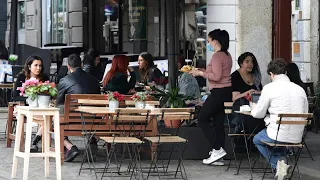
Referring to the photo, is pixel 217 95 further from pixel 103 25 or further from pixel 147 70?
pixel 103 25

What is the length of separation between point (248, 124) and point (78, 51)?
1292 cm

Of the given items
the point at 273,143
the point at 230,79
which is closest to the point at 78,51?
the point at 230,79

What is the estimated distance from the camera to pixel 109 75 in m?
13.9

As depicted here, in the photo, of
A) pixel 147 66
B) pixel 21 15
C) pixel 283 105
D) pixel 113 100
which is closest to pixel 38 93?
pixel 113 100

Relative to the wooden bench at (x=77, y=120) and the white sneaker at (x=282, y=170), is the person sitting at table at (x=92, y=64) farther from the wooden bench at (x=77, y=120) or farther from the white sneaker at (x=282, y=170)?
the white sneaker at (x=282, y=170)

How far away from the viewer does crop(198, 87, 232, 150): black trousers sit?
492 inches

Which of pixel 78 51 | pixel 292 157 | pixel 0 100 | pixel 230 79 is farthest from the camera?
pixel 78 51

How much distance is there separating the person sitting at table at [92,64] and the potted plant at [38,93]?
5988mm

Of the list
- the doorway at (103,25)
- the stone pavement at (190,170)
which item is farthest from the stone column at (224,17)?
the doorway at (103,25)

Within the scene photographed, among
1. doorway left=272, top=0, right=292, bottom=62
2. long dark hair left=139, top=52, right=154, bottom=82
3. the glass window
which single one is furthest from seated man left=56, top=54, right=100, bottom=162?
the glass window

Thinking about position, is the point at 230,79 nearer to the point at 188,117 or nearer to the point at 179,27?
the point at 188,117

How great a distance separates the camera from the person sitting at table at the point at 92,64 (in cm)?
1778

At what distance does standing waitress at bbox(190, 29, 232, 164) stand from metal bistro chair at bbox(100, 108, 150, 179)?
0.78m

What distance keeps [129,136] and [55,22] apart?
62.7ft
